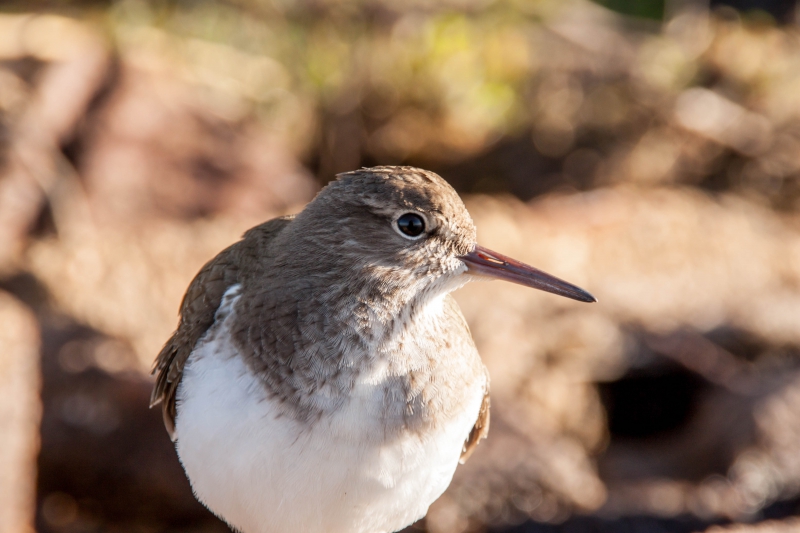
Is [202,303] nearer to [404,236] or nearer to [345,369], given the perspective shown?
[345,369]

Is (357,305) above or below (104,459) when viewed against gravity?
above

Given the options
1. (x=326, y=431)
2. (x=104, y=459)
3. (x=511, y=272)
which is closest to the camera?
(x=326, y=431)

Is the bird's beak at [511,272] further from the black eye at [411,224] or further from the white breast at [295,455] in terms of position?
the white breast at [295,455]

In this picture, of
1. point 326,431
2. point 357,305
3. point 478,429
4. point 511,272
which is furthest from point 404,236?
point 478,429

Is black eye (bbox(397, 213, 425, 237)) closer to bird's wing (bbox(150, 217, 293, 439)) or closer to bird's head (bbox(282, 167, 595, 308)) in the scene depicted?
bird's head (bbox(282, 167, 595, 308))

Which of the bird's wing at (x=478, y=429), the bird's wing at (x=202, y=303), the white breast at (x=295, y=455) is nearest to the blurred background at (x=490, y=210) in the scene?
the bird's wing at (x=478, y=429)

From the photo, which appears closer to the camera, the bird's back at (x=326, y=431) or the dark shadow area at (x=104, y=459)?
the bird's back at (x=326, y=431)

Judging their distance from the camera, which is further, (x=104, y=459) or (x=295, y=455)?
(x=104, y=459)

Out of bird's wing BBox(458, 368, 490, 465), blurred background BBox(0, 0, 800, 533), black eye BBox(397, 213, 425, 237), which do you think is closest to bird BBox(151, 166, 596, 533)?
black eye BBox(397, 213, 425, 237)
